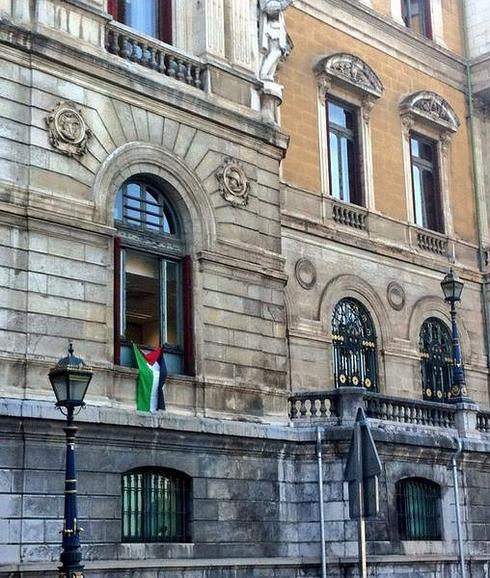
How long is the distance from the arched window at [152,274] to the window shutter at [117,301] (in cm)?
2

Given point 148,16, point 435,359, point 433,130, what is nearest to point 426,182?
point 433,130

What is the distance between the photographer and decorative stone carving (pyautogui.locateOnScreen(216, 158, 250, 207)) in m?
21.9

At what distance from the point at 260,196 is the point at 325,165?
222 inches

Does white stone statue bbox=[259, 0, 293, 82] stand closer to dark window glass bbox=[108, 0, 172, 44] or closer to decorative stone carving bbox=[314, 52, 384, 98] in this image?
dark window glass bbox=[108, 0, 172, 44]

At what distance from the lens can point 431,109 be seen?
103 feet

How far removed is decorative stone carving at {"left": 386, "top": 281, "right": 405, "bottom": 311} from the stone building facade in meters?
0.86

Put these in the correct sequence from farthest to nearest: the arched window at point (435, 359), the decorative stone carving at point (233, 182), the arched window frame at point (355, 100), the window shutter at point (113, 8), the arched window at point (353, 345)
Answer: the arched window at point (435, 359) → the arched window frame at point (355, 100) → the arched window at point (353, 345) → the decorative stone carving at point (233, 182) → the window shutter at point (113, 8)

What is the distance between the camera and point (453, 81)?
32719 millimetres

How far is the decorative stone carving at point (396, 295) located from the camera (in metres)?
28.7

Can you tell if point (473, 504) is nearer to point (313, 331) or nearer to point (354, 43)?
point (313, 331)

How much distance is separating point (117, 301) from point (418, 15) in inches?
665

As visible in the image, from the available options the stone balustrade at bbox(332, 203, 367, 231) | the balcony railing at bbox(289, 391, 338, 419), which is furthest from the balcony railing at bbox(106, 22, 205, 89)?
the stone balustrade at bbox(332, 203, 367, 231)

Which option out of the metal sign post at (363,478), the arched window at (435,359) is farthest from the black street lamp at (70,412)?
the arched window at (435,359)

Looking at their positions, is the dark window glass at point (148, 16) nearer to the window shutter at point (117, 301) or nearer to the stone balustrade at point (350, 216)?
the window shutter at point (117, 301)
